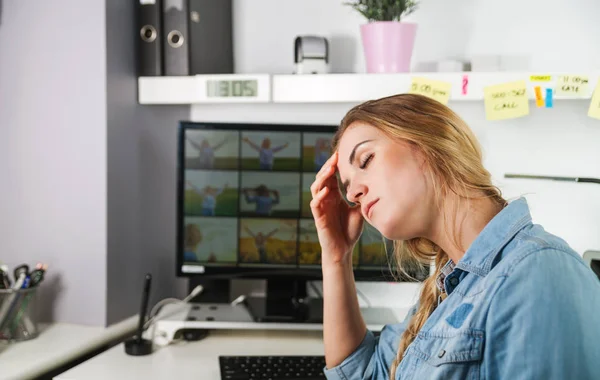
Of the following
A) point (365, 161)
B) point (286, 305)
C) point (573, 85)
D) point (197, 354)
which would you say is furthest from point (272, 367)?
point (573, 85)

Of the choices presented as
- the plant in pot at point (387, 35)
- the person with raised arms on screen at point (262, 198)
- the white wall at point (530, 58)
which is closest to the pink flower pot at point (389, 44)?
the plant in pot at point (387, 35)

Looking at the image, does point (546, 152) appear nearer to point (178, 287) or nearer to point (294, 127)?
point (294, 127)

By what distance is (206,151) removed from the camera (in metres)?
1.74

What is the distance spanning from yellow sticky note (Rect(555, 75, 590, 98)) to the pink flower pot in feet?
1.18

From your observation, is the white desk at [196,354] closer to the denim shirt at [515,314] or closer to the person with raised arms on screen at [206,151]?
the person with raised arms on screen at [206,151]

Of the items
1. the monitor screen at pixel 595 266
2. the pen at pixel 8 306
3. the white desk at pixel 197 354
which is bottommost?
the white desk at pixel 197 354

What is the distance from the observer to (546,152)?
1.79 meters

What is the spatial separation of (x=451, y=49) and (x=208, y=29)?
65 centimetres

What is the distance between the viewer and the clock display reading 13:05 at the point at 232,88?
5.74ft

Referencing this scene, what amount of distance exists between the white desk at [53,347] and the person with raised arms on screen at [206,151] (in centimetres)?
46

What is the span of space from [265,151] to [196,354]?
20.6 inches

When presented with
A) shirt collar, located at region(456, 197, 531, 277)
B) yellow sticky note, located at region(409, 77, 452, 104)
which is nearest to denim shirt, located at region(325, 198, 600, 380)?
shirt collar, located at region(456, 197, 531, 277)

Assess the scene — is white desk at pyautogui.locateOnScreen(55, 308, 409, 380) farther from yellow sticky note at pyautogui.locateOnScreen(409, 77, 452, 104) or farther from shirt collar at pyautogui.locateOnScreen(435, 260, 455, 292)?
yellow sticky note at pyautogui.locateOnScreen(409, 77, 452, 104)

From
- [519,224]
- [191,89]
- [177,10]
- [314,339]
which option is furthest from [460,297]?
[177,10]
